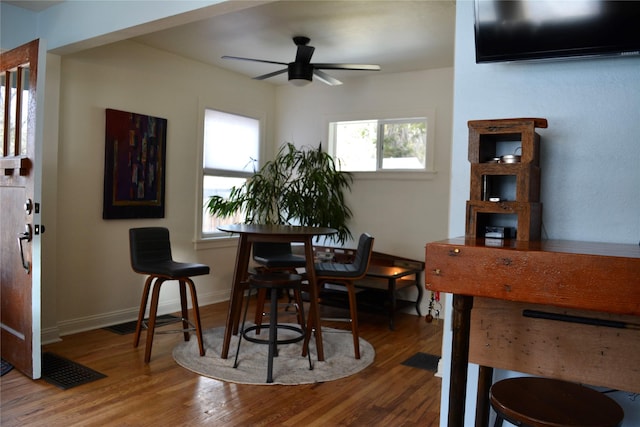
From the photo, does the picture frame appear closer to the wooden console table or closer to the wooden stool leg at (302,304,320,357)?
the wooden stool leg at (302,304,320,357)

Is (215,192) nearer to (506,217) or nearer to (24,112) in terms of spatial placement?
(24,112)

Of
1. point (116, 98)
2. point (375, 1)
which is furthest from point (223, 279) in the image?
point (375, 1)

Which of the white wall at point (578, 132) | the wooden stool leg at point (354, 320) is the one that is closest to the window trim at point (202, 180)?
the wooden stool leg at point (354, 320)

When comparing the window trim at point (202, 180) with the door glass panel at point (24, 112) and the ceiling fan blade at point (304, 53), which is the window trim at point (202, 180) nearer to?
the ceiling fan blade at point (304, 53)

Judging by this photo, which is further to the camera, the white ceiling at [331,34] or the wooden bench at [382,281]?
the wooden bench at [382,281]

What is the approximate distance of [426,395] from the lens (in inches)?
115

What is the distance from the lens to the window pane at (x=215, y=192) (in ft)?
16.9

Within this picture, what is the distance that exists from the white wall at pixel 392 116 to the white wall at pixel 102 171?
3.54 feet

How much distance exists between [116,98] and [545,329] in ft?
12.6

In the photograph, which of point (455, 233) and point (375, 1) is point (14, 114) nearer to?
point (375, 1)

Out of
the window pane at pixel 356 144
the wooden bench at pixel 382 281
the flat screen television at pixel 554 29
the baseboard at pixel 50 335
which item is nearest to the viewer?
the flat screen television at pixel 554 29

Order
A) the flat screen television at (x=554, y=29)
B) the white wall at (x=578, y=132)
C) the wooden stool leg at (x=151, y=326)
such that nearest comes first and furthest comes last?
the flat screen television at (x=554, y=29)
the white wall at (x=578, y=132)
the wooden stool leg at (x=151, y=326)

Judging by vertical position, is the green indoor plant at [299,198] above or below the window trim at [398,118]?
below

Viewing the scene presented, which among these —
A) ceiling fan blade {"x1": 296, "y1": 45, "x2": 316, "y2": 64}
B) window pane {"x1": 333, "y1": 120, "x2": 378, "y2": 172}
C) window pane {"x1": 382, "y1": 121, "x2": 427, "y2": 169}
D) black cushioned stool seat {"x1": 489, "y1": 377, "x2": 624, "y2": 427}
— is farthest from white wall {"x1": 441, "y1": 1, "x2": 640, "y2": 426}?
window pane {"x1": 333, "y1": 120, "x2": 378, "y2": 172}
